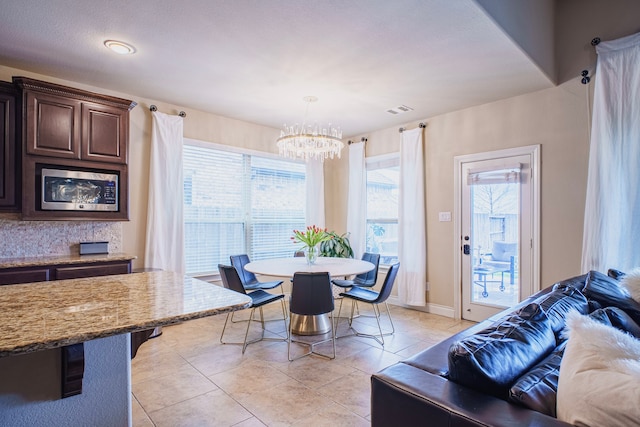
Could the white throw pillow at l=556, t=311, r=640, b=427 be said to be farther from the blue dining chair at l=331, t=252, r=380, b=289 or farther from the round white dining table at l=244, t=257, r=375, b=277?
the blue dining chair at l=331, t=252, r=380, b=289

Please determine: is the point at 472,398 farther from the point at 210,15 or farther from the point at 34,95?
the point at 34,95

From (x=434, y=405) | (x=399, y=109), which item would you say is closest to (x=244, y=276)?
(x=399, y=109)

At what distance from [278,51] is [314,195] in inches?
119

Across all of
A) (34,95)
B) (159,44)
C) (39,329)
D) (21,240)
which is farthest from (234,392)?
(34,95)

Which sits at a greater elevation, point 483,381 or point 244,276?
point 483,381

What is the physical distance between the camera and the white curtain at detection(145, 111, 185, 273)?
3.91 m

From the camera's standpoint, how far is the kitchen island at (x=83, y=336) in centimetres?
103

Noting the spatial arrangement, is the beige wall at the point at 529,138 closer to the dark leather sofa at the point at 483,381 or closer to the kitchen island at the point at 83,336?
the dark leather sofa at the point at 483,381

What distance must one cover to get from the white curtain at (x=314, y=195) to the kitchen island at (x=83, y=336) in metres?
4.07

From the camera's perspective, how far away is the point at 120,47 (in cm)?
274

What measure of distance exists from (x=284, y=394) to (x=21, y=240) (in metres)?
2.82

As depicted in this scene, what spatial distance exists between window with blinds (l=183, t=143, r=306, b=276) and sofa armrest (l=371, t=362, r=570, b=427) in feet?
12.2

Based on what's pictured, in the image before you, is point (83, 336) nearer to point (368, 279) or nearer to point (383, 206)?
point (368, 279)

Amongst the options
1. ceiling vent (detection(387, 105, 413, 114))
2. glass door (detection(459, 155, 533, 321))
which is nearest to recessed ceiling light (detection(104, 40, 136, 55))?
ceiling vent (detection(387, 105, 413, 114))
